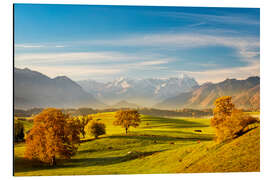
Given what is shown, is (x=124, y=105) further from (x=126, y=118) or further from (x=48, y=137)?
(x=48, y=137)

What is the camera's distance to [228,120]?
13.8 meters

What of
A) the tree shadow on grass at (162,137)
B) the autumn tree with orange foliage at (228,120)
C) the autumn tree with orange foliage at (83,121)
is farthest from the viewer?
the tree shadow on grass at (162,137)

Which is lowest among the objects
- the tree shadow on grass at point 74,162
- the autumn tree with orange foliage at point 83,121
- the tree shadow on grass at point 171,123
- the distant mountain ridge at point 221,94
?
the tree shadow on grass at point 74,162

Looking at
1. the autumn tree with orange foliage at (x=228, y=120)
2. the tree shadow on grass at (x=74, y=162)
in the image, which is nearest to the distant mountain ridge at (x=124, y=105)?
the tree shadow on grass at (x=74, y=162)

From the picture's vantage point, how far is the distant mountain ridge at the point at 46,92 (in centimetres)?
1364

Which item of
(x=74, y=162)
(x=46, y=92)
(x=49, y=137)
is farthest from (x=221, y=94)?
(x=46, y=92)

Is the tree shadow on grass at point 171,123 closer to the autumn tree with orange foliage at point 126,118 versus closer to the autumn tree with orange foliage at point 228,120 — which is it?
the autumn tree with orange foliage at point 126,118

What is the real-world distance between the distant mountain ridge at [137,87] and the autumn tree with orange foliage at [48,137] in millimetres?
2397

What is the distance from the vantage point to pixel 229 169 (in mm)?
13367

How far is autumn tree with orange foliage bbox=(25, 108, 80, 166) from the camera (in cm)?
1448

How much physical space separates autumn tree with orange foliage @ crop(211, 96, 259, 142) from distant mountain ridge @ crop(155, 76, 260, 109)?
1.08m

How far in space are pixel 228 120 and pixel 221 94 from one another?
275cm

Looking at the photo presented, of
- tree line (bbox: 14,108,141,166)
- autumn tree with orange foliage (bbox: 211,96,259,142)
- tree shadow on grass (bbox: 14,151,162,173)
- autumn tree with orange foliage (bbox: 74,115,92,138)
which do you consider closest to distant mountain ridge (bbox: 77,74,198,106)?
autumn tree with orange foliage (bbox: 74,115,92,138)

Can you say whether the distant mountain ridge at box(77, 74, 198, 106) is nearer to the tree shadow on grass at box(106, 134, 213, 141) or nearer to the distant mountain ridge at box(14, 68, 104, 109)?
the distant mountain ridge at box(14, 68, 104, 109)
